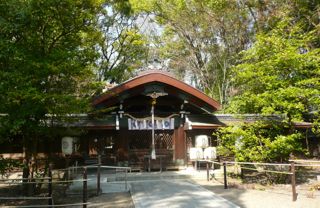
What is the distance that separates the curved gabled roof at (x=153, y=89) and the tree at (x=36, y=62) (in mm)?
1711

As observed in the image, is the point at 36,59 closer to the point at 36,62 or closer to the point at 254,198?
the point at 36,62

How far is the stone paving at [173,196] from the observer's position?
649 cm

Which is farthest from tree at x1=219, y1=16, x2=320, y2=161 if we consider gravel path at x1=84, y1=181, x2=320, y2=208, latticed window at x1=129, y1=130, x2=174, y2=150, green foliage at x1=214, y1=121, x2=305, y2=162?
latticed window at x1=129, y1=130, x2=174, y2=150

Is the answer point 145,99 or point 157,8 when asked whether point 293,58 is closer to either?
point 145,99

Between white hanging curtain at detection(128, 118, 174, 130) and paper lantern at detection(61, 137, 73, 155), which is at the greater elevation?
white hanging curtain at detection(128, 118, 174, 130)

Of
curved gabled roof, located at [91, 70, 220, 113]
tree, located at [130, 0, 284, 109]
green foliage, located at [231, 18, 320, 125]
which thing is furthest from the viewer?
tree, located at [130, 0, 284, 109]

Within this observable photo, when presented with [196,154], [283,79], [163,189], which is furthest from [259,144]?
[163,189]

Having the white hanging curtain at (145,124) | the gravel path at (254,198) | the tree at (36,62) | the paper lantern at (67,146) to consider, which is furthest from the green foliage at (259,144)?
the paper lantern at (67,146)

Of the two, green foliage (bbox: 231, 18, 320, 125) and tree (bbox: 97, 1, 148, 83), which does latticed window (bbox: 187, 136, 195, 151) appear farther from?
tree (bbox: 97, 1, 148, 83)

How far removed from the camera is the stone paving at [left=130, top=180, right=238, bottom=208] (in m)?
6.49

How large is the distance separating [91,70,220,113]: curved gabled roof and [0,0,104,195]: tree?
1.71 metres

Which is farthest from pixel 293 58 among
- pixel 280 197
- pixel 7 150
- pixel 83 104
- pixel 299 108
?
pixel 7 150

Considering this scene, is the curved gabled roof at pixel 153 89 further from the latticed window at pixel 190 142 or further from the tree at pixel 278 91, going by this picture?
the tree at pixel 278 91

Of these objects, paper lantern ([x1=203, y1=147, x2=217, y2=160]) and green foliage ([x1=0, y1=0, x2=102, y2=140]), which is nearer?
green foliage ([x1=0, y1=0, x2=102, y2=140])
